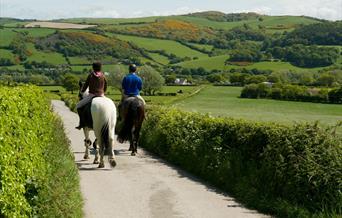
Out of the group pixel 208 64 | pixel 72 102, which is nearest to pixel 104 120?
pixel 72 102

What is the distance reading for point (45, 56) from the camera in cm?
18188

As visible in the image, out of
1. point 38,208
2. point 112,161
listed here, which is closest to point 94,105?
point 112,161

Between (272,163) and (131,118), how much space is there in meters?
7.07

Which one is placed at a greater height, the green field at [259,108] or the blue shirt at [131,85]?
the blue shirt at [131,85]

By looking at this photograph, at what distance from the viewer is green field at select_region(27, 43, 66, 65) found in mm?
177750

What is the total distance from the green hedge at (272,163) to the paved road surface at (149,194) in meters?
0.42

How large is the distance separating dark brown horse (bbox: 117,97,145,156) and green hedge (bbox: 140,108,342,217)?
2.56 meters

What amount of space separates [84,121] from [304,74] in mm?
123191

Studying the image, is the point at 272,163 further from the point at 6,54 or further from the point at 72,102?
the point at 6,54

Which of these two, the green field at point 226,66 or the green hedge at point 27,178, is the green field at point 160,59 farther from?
the green hedge at point 27,178

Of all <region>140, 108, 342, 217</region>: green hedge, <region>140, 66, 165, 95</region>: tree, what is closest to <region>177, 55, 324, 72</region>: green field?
<region>140, 66, 165, 95</region>: tree

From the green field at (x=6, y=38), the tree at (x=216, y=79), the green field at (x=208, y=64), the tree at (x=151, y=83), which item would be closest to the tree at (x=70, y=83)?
the tree at (x=151, y=83)

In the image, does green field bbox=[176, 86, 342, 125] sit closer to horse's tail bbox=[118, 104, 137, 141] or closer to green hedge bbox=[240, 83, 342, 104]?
green hedge bbox=[240, 83, 342, 104]

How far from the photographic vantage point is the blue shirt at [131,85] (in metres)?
16.6
